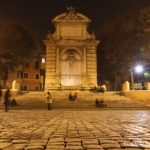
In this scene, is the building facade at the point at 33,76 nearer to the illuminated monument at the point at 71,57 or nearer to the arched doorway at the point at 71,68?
the illuminated monument at the point at 71,57

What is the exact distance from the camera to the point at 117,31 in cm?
5022

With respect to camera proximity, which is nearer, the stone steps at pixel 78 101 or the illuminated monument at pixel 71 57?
the stone steps at pixel 78 101

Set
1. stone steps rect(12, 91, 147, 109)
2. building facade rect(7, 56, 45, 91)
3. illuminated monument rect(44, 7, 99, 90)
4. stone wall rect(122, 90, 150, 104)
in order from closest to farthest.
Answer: stone steps rect(12, 91, 147, 109), stone wall rect(122, 90, 150, 104), illuminated monument rect(44, 7, 99, 90), building facade rect(7, 56, 45, 91)

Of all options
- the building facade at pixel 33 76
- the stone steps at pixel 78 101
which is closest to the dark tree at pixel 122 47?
the stone steps at pixel 78 101

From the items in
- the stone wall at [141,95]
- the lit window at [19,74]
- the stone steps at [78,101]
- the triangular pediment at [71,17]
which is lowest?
the stone steps at [78,101]

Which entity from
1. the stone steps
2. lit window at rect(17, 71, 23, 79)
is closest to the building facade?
lit window at rect(17, 71, 23, 79)

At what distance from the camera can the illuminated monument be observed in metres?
44.1

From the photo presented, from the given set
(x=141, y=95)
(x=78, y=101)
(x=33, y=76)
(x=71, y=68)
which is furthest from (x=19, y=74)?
(x=141, y=95)

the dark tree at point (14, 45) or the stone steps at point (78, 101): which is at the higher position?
the dark tree at point (14, 45)

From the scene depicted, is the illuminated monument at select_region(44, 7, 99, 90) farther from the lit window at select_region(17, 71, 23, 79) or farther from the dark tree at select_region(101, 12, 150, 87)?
the lit window at select_region(17, 71, 23, 79)

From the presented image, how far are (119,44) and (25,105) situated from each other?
22461mm

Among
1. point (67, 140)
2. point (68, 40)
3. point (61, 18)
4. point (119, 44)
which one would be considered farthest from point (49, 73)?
point (67, 140)

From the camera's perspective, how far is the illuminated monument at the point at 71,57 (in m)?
44.1

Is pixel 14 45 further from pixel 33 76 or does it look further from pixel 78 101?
pixel 33 76
